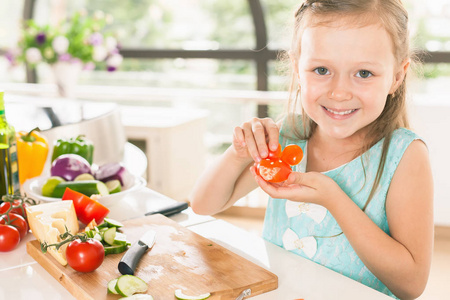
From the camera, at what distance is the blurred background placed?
13.2 feet

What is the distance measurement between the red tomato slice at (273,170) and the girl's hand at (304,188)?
0.01 meters

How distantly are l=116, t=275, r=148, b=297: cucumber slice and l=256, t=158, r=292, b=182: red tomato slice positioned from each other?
34 cm

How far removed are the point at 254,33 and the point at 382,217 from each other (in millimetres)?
3275

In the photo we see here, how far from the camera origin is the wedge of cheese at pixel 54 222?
112 cm

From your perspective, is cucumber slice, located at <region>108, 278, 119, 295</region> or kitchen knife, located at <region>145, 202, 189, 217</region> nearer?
cucumber slice, located at <region>108, 278, 119, 295</region>

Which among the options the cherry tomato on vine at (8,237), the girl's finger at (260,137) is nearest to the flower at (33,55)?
the cherry tomato on vine at (8,237)

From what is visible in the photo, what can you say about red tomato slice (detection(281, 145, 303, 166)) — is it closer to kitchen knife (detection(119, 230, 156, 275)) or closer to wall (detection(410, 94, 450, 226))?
kitchen knife (detection(119, 230, 156, 275))

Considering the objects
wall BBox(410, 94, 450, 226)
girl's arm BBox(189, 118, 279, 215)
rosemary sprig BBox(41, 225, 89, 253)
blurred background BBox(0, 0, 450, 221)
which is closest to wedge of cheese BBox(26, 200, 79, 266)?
rosemary sprig BBox(41, 225, 89, 253)

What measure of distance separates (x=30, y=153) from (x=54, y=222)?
20.9 inches

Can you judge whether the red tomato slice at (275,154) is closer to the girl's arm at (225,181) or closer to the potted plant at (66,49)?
the girl's arm at (225,181)

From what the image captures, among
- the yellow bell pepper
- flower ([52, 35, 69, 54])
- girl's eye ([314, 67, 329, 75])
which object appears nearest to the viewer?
girl's eye ([314, 67, 329, 75])

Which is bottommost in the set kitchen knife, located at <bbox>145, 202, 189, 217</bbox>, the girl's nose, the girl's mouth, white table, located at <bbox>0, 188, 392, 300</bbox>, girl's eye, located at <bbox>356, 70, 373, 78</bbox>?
white table, located at <bbox>0, 188, 392, 300</bbox>

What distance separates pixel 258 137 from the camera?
125cm

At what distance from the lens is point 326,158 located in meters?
1.49
